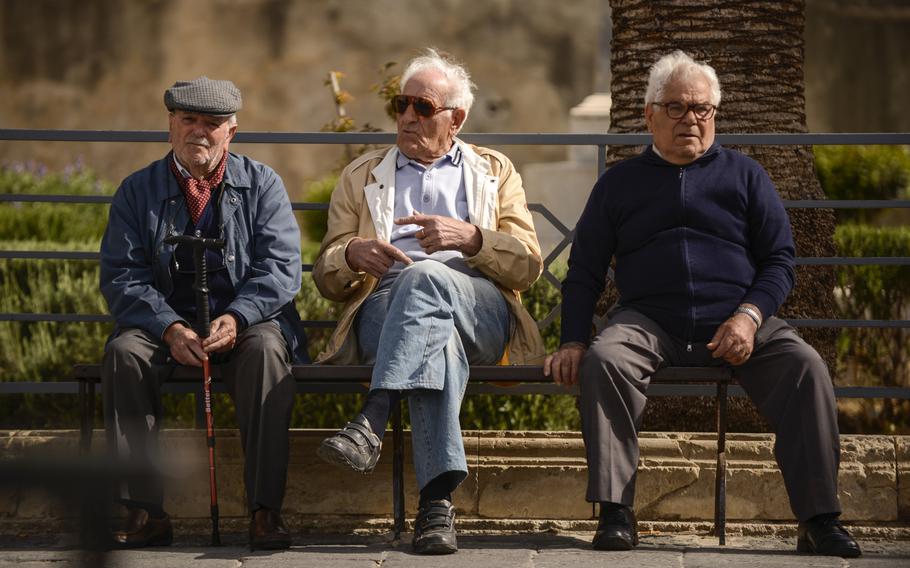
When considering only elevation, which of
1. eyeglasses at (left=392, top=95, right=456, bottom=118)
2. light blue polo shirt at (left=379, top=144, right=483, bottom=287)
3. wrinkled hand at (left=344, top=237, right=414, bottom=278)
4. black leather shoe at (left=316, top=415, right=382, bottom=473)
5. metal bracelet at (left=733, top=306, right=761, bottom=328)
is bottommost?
black leather shoe at (left=316, top=415, right=382, bottom=473)

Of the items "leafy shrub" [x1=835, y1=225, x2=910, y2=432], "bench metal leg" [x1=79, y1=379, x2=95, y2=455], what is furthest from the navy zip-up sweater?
"leafy shrub" [x1=835, y1=225, x2=910, y2=432]

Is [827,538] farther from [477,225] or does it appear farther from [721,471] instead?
[477,225]

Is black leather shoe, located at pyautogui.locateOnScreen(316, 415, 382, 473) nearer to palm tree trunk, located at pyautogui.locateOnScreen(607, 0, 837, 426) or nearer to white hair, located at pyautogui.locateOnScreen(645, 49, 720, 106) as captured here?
white hair, located at pyautogui.locateOnScreen(645, 49, 720, 106)

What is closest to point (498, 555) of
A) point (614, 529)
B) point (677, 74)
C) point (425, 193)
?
point (614, 529)

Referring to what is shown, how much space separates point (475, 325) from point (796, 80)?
2051mm

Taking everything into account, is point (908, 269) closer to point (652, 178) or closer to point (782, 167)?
point (782, 167)

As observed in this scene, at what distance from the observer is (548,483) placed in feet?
16.3

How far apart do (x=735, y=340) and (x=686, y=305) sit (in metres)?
0.23

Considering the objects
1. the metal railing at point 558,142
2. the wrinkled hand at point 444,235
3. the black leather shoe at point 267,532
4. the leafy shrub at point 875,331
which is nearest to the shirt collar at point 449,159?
the metal railing at point 558,142

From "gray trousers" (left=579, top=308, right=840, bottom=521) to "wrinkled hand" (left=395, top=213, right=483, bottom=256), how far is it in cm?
56

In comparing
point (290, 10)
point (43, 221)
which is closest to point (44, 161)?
point (290, 10)

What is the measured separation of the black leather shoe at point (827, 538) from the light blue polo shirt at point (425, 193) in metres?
1.54

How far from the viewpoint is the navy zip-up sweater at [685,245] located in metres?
4.61

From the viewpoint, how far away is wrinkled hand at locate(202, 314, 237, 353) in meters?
4.50
